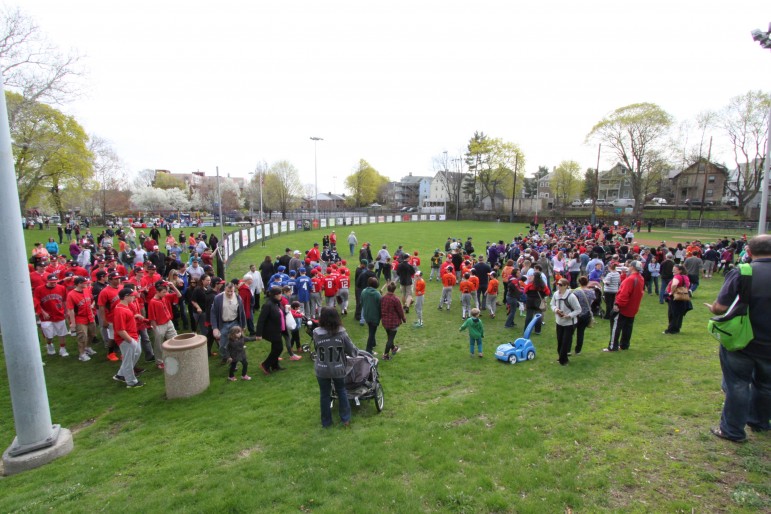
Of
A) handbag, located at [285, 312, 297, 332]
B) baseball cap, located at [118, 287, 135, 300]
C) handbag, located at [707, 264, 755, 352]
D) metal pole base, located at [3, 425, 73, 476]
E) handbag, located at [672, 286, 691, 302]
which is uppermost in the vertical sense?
handbag, located at [707, 264, 755, 352]

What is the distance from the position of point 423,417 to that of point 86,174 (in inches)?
1734

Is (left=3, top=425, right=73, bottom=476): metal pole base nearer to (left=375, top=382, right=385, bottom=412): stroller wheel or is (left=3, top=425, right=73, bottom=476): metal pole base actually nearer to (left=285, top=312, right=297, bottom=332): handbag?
(left=285, top=312, right=297, bottom=332): handbag

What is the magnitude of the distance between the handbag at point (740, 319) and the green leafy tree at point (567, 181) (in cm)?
8308

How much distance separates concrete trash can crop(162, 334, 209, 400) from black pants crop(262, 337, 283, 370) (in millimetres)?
1273

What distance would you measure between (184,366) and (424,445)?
4.53 metres

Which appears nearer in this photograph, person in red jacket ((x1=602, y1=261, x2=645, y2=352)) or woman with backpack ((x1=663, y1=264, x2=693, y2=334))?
person in red jacket ((x1=602, y1=261, x2=645, y2=352))

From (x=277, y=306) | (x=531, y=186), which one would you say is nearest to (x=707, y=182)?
(x=531, y=186)

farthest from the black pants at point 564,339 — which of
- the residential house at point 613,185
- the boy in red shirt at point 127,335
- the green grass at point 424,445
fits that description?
the residential house at point 613,185

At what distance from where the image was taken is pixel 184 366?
690 centimetres

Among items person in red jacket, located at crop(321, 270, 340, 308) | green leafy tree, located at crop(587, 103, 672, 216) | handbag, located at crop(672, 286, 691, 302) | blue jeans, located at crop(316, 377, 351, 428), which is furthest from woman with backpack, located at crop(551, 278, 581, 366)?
green leafy tree, located at crop(587, 103, 672, 216)

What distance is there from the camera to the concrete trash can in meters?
6.84

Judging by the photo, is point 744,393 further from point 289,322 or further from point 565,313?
point 289,322

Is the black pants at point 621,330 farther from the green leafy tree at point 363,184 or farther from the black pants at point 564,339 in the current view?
the green leafy tree at point 363,184

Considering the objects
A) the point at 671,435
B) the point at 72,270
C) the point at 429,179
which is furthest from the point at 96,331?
the point at 429,179
